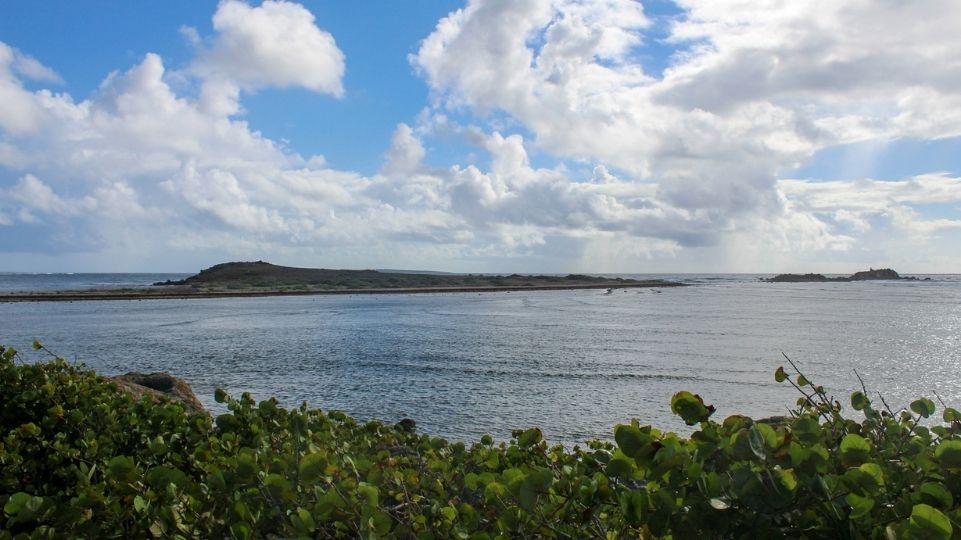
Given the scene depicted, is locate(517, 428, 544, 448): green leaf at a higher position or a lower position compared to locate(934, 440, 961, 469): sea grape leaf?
lower

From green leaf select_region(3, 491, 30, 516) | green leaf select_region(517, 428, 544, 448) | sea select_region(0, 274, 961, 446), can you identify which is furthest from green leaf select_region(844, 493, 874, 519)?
sea select_region(0, 274, 961, 446)

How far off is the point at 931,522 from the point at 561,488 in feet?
4.28

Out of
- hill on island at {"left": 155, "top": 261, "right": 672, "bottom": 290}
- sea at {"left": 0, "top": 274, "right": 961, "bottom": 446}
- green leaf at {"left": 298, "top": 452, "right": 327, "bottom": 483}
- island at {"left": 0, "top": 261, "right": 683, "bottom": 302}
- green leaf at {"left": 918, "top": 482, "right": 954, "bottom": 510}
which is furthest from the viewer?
hill on island at {"left": 155, "top": 261, "right": 672, "bottom": 290}

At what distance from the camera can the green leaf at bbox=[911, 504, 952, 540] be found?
1.74m

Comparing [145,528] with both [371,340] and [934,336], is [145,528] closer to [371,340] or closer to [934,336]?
[371,340]

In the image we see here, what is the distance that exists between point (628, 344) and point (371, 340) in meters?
12.0

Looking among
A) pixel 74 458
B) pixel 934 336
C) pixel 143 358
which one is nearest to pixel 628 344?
pixel 934 336

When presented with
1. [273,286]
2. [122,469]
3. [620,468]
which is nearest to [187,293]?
[273,286]

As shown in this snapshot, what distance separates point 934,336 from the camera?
32.3 meters

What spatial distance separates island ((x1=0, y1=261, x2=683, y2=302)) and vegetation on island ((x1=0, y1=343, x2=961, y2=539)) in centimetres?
7631

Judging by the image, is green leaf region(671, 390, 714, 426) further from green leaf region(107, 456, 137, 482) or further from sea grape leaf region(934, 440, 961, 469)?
green leaf region(107, 456, 137, 482)

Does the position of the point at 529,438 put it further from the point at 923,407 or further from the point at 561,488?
the point at 923,407

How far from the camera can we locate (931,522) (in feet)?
5.77

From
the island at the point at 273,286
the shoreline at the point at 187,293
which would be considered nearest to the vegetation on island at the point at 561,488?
the shoreline at the point at 187,293
